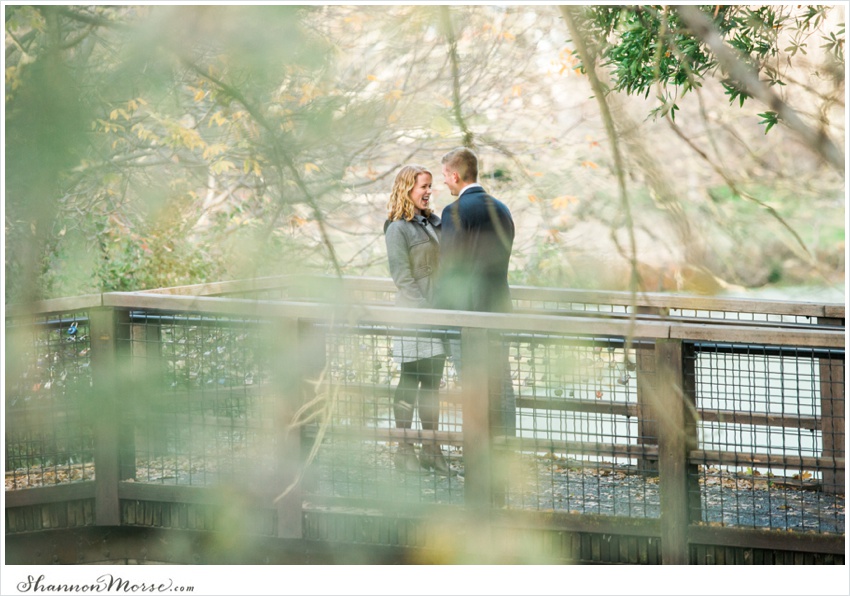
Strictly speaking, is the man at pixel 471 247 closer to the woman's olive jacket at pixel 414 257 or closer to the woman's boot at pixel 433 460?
the woman's olive jacket at pixel 414 257

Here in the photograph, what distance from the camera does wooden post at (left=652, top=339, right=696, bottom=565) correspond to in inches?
140

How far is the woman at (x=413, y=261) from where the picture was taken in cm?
411

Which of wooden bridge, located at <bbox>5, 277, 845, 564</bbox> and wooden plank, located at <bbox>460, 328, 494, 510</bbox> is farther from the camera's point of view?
wooden plank, located at <bbox>460, 328, 494, 510</bbox>

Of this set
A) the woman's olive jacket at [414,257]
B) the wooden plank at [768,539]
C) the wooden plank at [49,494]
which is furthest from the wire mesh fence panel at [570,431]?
the wooden plank at [49,494]

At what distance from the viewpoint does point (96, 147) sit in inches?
69.1

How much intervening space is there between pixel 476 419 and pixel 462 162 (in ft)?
3.79

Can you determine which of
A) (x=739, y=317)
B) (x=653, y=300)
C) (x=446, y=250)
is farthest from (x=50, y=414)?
(x=739, y=317)

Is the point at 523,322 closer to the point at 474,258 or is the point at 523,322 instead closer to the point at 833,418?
the point at 474,258

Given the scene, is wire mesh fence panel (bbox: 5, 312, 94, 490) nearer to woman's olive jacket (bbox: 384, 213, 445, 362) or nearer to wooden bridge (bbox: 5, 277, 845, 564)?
wooden bridge (bbox: 5, 277, 845, 564)

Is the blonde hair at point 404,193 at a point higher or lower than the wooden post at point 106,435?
higher

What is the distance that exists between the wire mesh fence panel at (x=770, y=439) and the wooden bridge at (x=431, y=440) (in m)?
0.01

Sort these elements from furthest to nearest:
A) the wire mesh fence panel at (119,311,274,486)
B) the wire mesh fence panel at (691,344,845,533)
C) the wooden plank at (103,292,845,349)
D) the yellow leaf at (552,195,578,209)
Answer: the yellow leaf at (552,195,578,209) → the wire mesh fence panel at (119,311,274,486) → the wire mesh fence panel at (691,344,845,533) → the wooden plank at (103,292,845,349)

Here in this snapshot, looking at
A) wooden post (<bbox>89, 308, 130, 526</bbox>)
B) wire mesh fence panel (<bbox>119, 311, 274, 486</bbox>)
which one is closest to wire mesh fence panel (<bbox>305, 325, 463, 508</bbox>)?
wire mesh fence panel (<bbox>119, 311, 274, 486</bbox>)

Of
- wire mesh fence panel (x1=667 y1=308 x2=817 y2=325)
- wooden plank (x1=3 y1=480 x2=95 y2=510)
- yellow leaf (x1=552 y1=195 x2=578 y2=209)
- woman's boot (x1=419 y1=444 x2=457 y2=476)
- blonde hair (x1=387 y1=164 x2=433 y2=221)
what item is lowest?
wooden plank (x1=3 y1=480 x2=95 y2=510)
